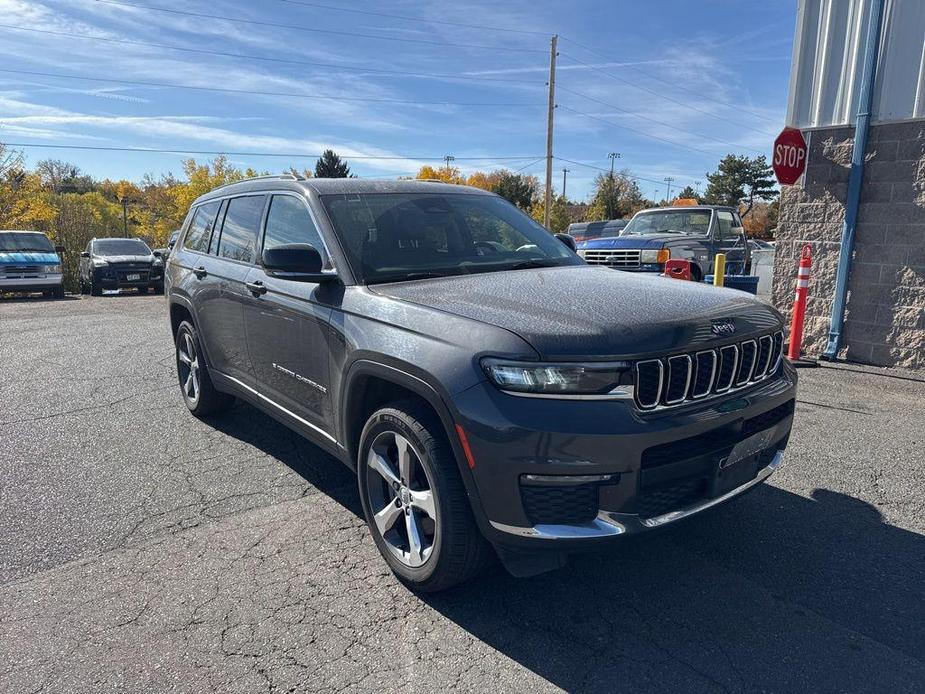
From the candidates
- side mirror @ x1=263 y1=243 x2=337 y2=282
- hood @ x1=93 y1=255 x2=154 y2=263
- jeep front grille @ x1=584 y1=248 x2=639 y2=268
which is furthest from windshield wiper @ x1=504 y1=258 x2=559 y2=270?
hood @ x1=93 y1=255 x2=154 y2=263

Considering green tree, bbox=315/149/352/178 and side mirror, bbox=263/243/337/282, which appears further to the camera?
green tree, bbox=315/149/352/178

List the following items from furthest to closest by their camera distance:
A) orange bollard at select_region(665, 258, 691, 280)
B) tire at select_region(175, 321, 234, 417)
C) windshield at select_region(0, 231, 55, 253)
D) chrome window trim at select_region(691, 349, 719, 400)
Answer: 1. windshield at select_region(0, 231, 55, 253)
2. orange bollard at select_region(665, 258, 691, 280)
3. tire at select_region(175, 321, 234, 417)
4. chrome window trim at select_region(691, 349, 719, 400)

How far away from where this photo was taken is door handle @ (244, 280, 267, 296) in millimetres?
3813

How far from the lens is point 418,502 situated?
2.71m

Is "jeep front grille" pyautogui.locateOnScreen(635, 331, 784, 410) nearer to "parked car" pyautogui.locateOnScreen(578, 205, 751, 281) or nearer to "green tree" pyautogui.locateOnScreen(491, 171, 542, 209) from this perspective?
"parked car" pyautogui.locateOnScreen(578, 205, 751, 281)

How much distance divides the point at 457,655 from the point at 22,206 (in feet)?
134

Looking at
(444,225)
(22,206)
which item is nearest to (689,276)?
(444,225)

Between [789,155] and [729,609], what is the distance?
640cm

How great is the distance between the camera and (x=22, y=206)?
3425 centimetres

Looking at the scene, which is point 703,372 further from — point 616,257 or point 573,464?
point 616,257

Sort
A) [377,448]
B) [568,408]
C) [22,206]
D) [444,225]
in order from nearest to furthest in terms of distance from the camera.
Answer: [568,408]
[377,448]
[444,225]
[22,206]

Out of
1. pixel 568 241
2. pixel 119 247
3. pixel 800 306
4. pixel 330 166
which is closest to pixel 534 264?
pixel 568 241

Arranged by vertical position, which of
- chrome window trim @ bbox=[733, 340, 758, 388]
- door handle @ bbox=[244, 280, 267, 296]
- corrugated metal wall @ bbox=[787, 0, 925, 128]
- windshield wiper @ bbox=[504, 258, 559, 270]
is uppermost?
corrugated metal wall @ bbox=[787, 0, 925, 128]

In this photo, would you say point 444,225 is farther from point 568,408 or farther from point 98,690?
point 98,690
